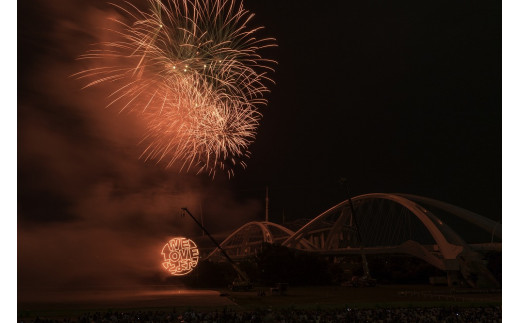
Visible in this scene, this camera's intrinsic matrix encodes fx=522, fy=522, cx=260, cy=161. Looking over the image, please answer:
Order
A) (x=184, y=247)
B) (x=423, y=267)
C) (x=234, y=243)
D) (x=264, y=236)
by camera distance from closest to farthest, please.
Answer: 1. (x=184, y=247)
2. (x=423, y=267)
3. (x=264, y=236)
4. (x=234, y=243)

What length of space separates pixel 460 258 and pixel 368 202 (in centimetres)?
1960

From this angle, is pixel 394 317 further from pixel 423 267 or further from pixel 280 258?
pixel 423 267

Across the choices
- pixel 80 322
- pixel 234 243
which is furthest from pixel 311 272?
pixel 234 243

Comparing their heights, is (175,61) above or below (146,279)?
above

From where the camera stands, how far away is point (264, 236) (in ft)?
295

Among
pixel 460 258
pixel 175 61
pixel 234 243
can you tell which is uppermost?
pixel 175 61

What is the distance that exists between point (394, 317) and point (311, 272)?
34674 mm

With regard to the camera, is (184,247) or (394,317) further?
(184,247)

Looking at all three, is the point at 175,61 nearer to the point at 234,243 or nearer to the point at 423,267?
the point at 423,267

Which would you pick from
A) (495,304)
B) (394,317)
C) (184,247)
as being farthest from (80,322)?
(184,247)

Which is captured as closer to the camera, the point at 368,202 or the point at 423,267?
the point at 423,267

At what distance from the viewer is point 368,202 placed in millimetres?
68938
